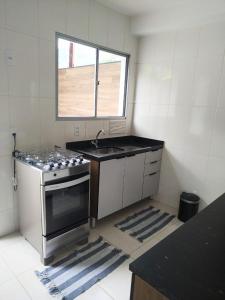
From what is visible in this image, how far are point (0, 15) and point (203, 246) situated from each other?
2.25 metres

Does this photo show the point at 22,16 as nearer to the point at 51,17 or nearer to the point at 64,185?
the point at 51,17

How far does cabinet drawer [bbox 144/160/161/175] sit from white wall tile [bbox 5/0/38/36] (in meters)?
2.01

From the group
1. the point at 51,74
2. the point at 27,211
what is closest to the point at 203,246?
the point at 27,211

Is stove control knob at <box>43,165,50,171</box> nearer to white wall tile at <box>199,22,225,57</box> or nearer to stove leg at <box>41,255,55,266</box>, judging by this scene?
stove leg at <box>41,255,55,266</box>

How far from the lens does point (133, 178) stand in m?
2.72

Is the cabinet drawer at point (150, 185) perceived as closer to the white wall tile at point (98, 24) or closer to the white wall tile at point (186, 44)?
the white wall tile at point (186, 44)

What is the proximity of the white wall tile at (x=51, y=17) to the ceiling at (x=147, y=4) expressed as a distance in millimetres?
552

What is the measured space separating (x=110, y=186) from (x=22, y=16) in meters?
1.88

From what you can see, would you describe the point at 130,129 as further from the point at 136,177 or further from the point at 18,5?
the point at 18,5

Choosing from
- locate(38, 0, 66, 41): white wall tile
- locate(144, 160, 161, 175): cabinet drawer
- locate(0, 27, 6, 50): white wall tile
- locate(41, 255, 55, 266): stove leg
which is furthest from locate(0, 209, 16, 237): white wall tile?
locate(38, 0, 66, 41): white wall tile

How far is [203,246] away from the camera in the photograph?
0.86 metres

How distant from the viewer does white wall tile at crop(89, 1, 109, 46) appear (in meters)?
2.49

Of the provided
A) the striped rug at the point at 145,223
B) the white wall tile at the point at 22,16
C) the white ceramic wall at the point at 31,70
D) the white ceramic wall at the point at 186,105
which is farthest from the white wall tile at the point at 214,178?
the white wall tile at the point at 22,16

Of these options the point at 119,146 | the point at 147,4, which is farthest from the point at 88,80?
the point at 147,4
